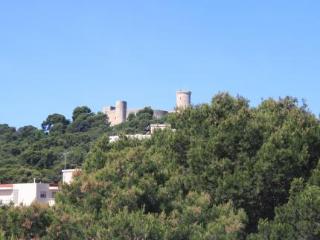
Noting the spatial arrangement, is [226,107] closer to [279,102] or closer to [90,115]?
[279,102]

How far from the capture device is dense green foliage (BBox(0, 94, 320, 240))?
18.1 m

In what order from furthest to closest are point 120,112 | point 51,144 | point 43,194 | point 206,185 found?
point 120,112 < point 51,144 < point 43,194 < point 206,185

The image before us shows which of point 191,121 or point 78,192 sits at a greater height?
point 191,121

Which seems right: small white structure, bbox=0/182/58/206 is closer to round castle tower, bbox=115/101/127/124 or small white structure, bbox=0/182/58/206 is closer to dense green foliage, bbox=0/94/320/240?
dense green foliage, bbox=0/94/320/240

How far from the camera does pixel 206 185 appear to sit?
20.8 meters

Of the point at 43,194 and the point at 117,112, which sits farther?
the point at 117,112

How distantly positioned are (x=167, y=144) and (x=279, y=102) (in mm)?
3989

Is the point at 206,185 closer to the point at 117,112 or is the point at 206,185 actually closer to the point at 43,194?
the point at 43,194

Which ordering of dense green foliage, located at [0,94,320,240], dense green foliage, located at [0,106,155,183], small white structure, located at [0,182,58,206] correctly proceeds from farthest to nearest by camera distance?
dense green foliage, located at [0,106,155,183] < small white structure, located at [0,182,58,206] < dense green foliage, located at [0,94,320,240]

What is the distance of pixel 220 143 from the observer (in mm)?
21203

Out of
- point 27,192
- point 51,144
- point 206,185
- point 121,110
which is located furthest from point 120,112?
point 206,185

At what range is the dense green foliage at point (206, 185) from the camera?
1812 cm

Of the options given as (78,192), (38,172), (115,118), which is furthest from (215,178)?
(115,118)

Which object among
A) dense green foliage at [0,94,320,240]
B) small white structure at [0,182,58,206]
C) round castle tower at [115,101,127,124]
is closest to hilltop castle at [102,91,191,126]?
round castle tower at [115,101,127,124]
